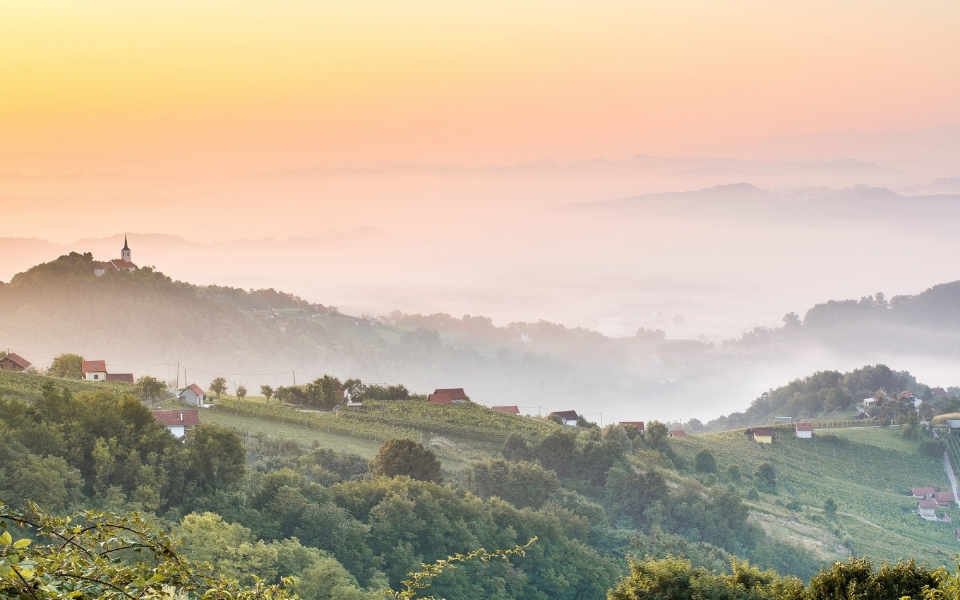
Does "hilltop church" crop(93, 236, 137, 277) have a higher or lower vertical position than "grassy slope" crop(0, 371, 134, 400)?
higher

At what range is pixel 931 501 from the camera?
8175cm

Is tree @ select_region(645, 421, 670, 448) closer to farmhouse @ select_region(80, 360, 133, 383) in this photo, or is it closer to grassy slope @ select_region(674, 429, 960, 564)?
grassy slope @ select_region(674, 429, 960, 564)

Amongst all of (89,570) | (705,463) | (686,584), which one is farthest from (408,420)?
(89,570)

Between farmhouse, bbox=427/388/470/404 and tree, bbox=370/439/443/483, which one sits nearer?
tree, bbox=370/439/443/483

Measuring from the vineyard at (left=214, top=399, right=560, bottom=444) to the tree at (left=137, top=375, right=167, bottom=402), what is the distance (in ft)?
12.4

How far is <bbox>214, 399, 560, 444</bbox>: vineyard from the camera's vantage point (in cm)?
6800

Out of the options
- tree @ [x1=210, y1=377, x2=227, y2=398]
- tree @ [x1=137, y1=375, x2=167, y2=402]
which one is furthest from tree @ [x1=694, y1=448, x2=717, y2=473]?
tree @ [x1=137, y1=375, x2=167, y2=402]

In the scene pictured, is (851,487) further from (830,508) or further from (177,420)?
(177,420)

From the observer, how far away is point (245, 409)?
67.2 m

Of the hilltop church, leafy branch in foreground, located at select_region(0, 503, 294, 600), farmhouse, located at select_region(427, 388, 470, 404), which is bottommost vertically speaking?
leafy branch in foreground, located at select_region(0, 503, 294, 600)

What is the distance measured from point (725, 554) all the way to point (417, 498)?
20171 millimetres

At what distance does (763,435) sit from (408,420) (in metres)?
36.1

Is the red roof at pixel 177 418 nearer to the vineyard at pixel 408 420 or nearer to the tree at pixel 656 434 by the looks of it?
the vineyard at pixel 408 420

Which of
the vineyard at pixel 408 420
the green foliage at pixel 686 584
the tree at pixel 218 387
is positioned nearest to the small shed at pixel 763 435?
the vineyard at pixel 408 420
